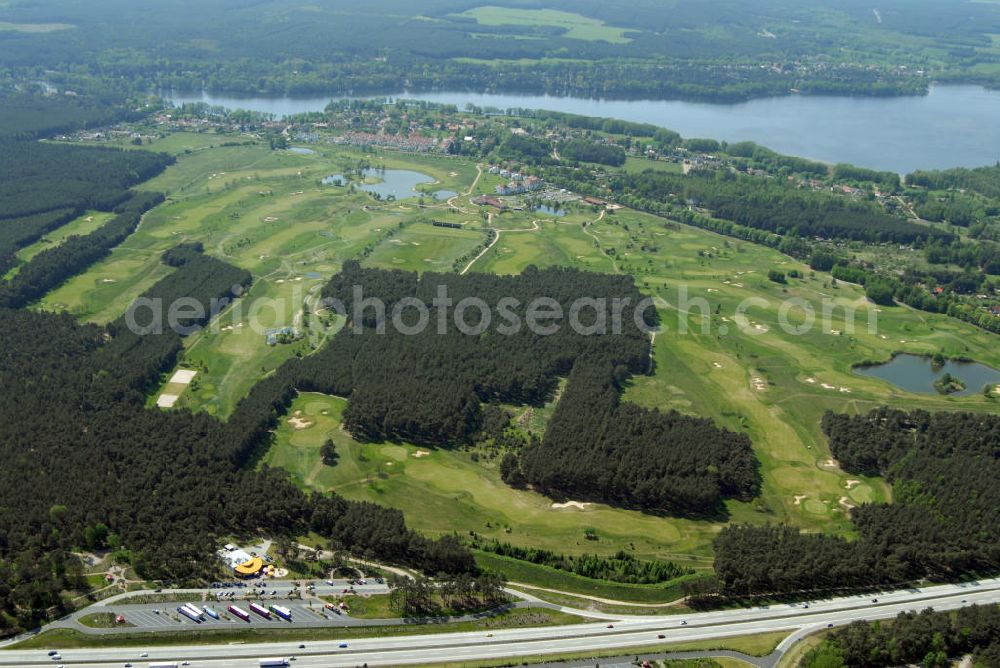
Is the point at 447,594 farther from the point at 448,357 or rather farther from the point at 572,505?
the point at 448,357

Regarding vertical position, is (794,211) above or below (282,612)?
above

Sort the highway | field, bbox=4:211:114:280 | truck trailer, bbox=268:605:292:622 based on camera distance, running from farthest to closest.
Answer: field, bbox=4:211:114:280 < truck trailer, bbox=268:605:292:622 < the highway

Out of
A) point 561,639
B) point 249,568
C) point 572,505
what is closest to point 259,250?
point 572,505

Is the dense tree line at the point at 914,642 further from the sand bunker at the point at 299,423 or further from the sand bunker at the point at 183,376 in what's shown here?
the sand bunker at the point at 183,376

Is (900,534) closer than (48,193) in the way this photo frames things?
Yes

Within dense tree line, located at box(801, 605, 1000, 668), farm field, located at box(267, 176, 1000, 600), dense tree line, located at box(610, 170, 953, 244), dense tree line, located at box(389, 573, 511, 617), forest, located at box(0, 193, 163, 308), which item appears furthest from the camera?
dense tree line, located at box(610, 170, 953, 244)

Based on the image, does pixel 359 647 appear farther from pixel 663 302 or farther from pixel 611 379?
pixel 663 302

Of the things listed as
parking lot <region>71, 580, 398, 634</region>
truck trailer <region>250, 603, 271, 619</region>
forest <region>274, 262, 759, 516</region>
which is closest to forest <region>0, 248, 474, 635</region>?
parking lot <region>71, 580, 398, 634</region>

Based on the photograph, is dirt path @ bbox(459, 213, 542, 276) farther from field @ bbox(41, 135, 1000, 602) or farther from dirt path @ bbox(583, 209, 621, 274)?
dirt path @ bbox(583, 209, 621, 274)
